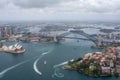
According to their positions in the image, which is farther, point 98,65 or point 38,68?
point 38,68

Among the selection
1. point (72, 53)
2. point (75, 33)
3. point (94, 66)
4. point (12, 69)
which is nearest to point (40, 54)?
point (72, 53)

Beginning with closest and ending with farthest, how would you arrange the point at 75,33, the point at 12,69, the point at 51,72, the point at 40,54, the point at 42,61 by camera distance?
the point at 51,72 → the point at 12,69 → the point at 42,61 → the point at 40,54 → the point at 75,33

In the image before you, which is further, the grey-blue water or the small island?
the small island

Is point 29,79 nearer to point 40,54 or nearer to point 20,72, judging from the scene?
point 20,72

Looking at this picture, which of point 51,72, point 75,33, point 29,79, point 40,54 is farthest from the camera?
point 75,33

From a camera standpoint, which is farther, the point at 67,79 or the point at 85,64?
the point at 85,64

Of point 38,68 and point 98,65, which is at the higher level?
point 98,65

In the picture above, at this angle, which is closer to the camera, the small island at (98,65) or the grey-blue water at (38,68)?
the grey-blue water at (38,68)
